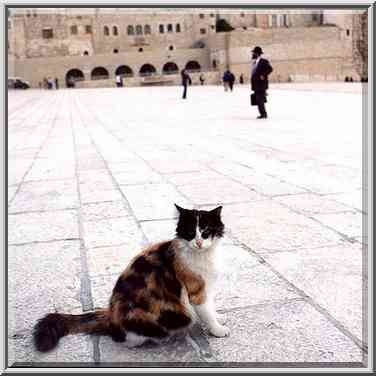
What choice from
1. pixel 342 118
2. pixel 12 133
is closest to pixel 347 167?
pixel 342 118

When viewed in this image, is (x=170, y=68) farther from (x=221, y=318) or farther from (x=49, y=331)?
(x=49, y=331)

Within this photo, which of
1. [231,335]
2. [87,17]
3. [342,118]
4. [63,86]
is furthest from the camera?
[87,17]

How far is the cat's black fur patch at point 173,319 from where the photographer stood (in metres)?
2.09

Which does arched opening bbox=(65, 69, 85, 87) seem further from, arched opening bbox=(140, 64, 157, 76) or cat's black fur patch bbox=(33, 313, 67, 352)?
cat's black fur patch bbox=(33, 313, 67, 352)

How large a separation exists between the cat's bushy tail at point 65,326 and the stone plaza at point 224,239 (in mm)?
40

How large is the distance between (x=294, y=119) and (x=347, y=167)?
562 cm

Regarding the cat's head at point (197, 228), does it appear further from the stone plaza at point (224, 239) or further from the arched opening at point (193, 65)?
the arched opening at point (193, 65)

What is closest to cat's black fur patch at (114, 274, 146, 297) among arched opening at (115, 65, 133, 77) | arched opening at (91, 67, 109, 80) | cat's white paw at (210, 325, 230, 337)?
cat's white paw at (210, 325, 230, 337)

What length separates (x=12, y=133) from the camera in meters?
11.8

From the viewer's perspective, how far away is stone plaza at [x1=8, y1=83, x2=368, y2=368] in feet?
7.04

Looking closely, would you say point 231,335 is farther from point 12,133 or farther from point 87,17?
point 87,17

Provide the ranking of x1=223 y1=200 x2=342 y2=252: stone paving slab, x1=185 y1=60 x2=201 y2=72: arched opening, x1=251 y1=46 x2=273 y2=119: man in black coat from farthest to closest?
x1=185 y1=60 x2=201 y2=72: arched opening → x1=251 y1=46 x2=273 y2=119: man in black coat → x1=223 y1=200 x2=342 y2=252: stone paving slab

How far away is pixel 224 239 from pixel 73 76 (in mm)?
59290

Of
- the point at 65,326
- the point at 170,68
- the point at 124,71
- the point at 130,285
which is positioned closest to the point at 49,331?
the point at 65,326
